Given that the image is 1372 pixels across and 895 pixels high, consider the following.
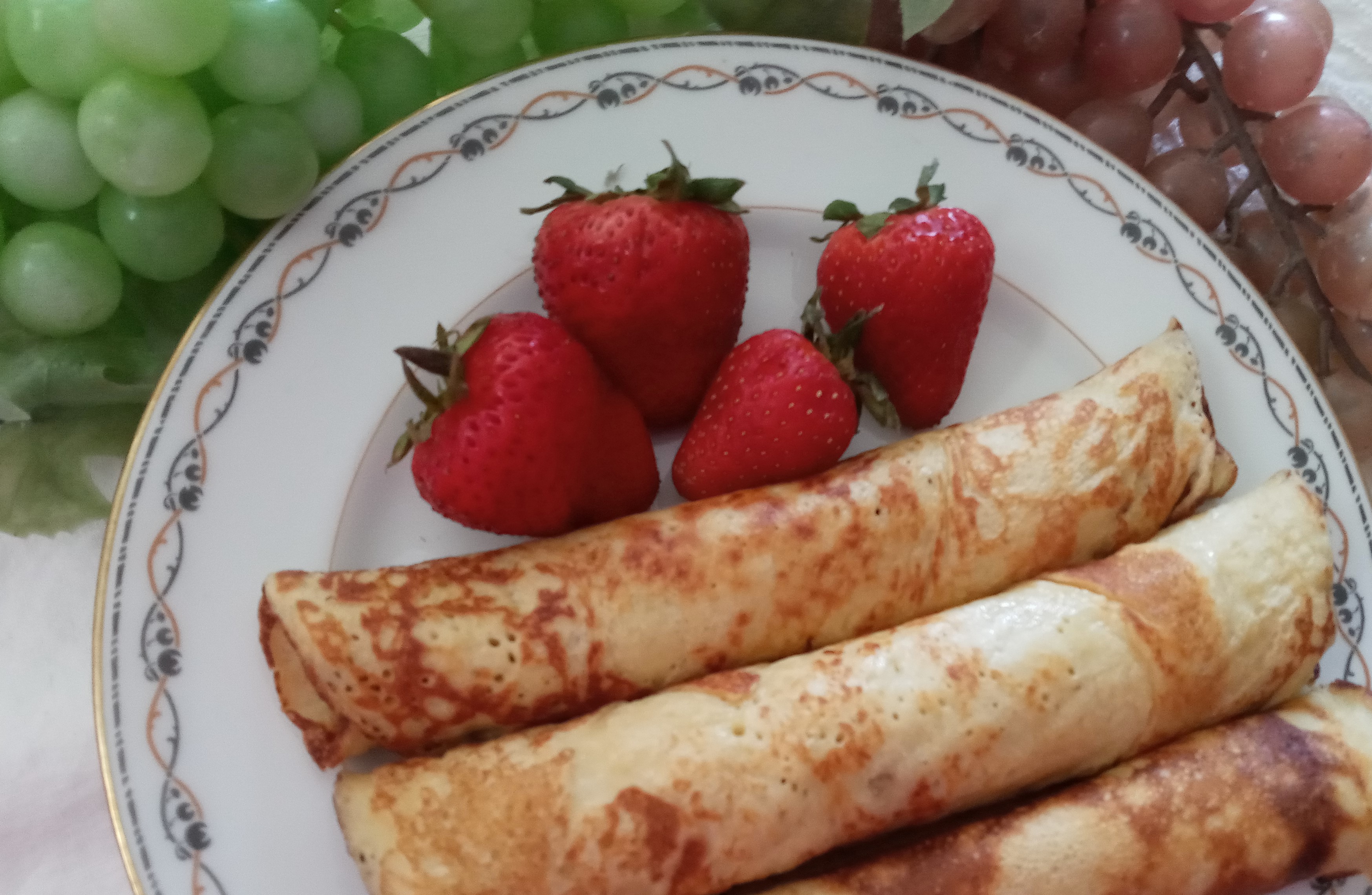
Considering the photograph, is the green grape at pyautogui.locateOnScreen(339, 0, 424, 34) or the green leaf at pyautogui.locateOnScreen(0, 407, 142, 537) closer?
the green leaf at pyautogui.locateOnScreen(0, 407, 142, 537)

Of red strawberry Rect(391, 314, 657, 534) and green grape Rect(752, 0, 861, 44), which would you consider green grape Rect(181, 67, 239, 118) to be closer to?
red strawberry Rect(391, 314, 657, 534)

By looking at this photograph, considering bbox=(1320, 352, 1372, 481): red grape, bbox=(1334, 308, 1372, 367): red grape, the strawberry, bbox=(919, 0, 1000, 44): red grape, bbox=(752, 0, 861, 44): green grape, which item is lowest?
bbox=(1320, 352, 1372, 481): red grape

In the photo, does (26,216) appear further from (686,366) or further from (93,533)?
(686,366)

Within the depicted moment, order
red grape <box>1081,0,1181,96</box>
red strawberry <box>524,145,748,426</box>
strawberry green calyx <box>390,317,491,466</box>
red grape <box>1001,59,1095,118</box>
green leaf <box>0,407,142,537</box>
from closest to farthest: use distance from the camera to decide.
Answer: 1. strawberry green calyx <box>390,317,491,466</box>
2. red strawberry <box>524,145,748,426</box>
3. green leaf <box>0,407,142,537</box>
4. red grape <box>1081,0,1181,96</box>
5. red grape <box>1001,59,1095,118</box>

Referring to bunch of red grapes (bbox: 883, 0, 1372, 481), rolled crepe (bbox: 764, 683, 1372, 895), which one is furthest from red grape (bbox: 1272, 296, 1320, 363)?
rolled crepe (bbox: 764, 683, 1372, 895)

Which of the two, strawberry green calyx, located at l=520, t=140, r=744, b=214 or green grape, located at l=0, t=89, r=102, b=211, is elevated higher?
green grape, located at l=0, t=89, r=102, b=211

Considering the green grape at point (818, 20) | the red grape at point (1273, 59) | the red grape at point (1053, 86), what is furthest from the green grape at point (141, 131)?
the red grape at point (1273, 59)

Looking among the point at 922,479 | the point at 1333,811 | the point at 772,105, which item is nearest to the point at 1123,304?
the point at 922,479
